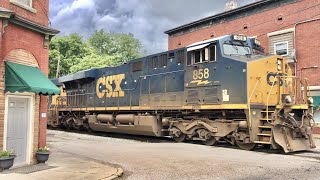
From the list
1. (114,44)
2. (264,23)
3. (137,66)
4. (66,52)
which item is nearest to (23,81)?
(137,66)

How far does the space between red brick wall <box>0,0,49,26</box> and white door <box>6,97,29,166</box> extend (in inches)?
92.9

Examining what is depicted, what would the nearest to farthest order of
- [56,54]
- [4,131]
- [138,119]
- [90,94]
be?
1. [4,131]
2. [138,119]
3. [90,94]
4. [56,54]

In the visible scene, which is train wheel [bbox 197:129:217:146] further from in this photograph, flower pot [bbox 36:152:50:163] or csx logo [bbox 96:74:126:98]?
flower pot [bbox 36:152:50:163]

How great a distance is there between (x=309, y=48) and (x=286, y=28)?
2025 mm

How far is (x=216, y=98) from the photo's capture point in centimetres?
1415

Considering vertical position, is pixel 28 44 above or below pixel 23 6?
below

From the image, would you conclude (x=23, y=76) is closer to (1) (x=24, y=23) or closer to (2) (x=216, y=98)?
(1) (x=24, y=23)

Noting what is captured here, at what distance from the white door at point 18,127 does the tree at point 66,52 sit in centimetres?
3935

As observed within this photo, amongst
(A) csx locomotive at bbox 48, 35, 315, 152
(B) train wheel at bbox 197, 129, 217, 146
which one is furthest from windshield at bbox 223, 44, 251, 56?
(B) train wheel at bbox 197, 129, 217, 146

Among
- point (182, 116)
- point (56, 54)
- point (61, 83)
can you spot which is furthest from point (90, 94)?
point (56, 54)

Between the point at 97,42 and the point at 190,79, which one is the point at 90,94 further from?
the point at 97,42

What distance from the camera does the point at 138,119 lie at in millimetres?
17844

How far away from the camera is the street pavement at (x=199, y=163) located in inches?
Answer: 339

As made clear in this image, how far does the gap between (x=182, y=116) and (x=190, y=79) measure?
187 centimetres
